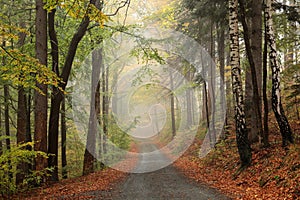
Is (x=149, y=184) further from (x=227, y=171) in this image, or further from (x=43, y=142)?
(x=43, y=142)

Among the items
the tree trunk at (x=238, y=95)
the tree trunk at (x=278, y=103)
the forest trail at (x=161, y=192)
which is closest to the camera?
the forest trail at (x=161, y=192)

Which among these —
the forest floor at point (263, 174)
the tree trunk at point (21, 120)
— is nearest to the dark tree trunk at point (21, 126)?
the tree trunk at point (21, 120)

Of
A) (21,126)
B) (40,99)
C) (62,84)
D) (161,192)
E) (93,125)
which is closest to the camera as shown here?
(161,192)

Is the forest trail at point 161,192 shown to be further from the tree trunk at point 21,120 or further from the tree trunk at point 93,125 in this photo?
the tree trunk at point 21,120

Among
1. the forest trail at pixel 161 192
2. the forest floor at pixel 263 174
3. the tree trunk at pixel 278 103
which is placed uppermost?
the tree trunk at pixel 278 103

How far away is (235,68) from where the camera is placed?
36.3 feet

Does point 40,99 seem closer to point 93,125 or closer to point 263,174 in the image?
point 93,125

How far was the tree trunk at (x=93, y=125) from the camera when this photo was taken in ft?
52.9

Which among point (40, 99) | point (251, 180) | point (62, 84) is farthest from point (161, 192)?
point (62, 84)

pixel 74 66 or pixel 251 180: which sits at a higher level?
pixel 74 66

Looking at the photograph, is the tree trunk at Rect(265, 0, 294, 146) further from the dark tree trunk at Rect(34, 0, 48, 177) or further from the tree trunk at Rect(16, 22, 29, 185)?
the tree trunk at Rect(16, 22, 29, 185)

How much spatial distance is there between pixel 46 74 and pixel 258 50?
30.9ft

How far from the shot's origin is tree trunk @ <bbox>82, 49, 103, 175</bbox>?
52.9 ft

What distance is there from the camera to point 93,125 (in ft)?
54.4
